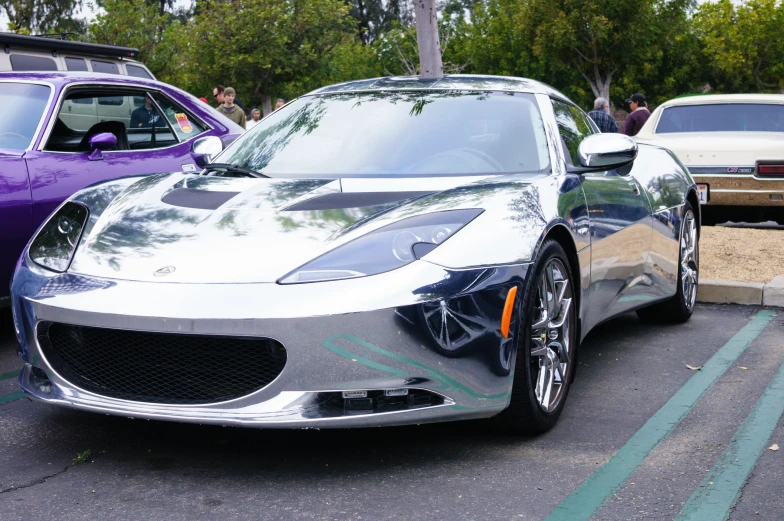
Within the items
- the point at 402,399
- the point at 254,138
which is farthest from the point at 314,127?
the point at 402,399

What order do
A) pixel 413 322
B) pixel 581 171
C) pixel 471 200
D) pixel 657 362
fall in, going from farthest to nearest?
1. pixel 657 362
2. pixel 581 171
3. pixel 471 200
4. pixel 413 322

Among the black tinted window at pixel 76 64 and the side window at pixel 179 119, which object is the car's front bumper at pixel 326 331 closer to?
the side window at pixel 179 119

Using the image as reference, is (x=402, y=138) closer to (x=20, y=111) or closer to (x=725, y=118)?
(x=20, y=111)

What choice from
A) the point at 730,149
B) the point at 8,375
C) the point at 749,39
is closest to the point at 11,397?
the point at 8,375

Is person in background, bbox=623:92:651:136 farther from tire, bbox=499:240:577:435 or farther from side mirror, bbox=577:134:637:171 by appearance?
tire, bbox=499:240:577:435

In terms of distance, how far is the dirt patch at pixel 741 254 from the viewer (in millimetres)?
7617

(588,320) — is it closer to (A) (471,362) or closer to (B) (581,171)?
(B) (581,171)

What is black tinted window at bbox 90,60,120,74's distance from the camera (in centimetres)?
1227

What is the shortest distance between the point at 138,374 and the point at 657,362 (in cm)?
288

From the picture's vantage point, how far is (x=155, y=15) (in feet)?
126

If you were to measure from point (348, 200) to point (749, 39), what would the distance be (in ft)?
135

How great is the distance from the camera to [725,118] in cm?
1084

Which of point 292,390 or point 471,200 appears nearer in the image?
point 292,390

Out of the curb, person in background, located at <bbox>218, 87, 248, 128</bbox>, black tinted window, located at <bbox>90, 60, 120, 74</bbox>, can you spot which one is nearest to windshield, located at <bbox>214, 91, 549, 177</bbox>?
the curb
